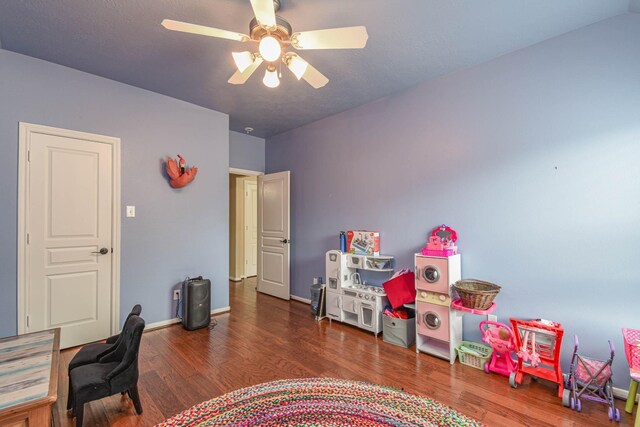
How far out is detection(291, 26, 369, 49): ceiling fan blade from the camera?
5.18 feet

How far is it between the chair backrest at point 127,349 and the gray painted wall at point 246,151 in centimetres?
311

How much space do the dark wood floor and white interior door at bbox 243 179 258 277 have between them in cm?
268

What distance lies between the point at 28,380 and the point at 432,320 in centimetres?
275

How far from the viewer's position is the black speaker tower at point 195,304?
3.22m

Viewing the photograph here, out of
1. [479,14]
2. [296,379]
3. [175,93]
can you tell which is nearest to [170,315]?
[296,379]

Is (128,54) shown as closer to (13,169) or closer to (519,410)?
(13,169)

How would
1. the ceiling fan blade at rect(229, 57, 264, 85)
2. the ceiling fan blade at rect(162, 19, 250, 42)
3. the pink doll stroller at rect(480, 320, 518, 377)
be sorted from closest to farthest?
the ceiling fan blade at rect(162, 19, 250, 42)
the ceiling fan blade at rect(229, 57, 264, 85)
the pink doll stroller at rect(480, 320, 518, 377)

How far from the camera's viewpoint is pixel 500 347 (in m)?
2.29

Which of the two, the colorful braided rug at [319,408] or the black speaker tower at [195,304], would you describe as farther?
the black speaker tower at [195,304]

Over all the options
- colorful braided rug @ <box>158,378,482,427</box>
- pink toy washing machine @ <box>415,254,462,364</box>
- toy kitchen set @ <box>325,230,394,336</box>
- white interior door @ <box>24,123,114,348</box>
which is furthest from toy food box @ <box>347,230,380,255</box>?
white interior door @ <box>24,123,114,348</box>

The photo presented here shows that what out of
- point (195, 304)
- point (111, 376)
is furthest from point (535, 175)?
point (195, 304)

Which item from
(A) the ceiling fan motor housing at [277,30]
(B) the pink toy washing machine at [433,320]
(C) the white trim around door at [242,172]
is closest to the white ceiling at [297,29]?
(A) the ceiling fan motor housing at [277,30]

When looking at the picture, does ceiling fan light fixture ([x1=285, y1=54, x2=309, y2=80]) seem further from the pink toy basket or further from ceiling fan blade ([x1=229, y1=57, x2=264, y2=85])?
the pink toy basket

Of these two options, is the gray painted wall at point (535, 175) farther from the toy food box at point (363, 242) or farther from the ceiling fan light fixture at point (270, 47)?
the ceiling fan light fixture at point (270, 47)
